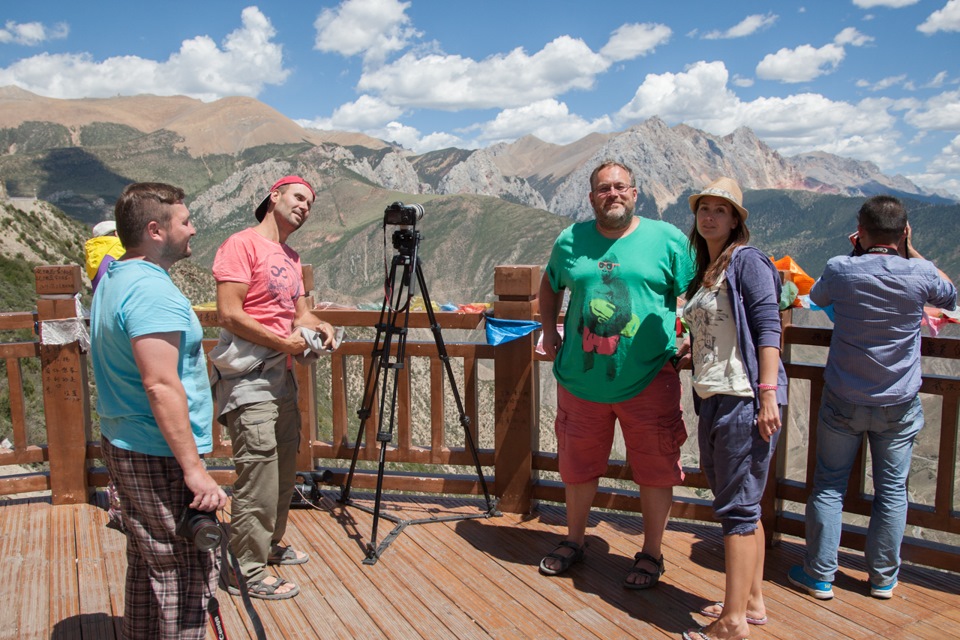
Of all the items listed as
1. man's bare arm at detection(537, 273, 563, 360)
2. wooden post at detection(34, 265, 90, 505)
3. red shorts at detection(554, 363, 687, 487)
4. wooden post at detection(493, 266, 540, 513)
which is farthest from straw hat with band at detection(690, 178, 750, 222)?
wooden post at detection(34, 265, 90, 505)

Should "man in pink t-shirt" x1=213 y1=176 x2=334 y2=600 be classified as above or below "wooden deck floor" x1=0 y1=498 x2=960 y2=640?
above

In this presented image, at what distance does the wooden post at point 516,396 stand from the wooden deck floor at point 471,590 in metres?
0.20

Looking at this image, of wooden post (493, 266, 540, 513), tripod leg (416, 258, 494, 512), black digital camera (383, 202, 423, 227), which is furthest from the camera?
wooden post (493, 266, 540, 513)

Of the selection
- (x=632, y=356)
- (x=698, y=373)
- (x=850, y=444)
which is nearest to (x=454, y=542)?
(x=632, y=356)

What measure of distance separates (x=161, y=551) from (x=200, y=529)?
0.22 metres

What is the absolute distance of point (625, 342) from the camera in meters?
3.03

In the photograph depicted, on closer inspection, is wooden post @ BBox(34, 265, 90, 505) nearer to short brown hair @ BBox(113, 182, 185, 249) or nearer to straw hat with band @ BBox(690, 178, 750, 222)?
short brown hair @ BBox(113, 182, 185, 249)

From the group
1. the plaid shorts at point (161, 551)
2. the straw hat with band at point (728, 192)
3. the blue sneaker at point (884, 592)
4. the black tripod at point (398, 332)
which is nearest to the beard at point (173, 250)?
the plaid shorts at point (161, 551)

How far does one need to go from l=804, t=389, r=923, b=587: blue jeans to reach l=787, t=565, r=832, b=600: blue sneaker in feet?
0.10

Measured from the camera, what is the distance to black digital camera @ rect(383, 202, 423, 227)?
3.62m

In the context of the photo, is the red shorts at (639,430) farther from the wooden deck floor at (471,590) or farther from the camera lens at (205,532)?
the camera lens at (205,532)

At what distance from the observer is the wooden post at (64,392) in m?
4.16

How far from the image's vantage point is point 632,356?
Result: 9.94ft

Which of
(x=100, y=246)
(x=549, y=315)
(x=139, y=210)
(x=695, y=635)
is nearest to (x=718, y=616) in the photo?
(x=695, y=635)
